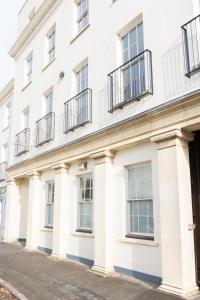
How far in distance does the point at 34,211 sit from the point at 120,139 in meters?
6.49

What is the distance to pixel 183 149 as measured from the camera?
21.3ft

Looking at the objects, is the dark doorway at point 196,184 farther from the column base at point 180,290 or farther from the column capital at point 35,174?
the column capital at point 35,174

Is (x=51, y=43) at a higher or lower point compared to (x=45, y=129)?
higher

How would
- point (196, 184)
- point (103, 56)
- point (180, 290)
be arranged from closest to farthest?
point (180, 290) < point (196, 184) < point (103, 56)

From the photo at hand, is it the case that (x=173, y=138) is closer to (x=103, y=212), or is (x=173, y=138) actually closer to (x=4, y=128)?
(x=103, y=212)

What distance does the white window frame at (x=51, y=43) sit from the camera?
13305mm

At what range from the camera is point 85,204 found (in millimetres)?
9820

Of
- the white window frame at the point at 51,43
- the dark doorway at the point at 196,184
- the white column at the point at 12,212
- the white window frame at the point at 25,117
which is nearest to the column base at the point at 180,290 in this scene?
the dark doorway at the point at 196,184

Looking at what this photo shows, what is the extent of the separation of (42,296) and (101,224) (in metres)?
2.48

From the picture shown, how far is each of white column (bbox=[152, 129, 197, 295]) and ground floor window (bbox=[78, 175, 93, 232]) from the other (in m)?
3.59

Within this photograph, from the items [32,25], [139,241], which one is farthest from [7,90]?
[139,241]

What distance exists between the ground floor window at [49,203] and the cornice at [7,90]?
913 cm

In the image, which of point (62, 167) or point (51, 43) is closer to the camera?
point (62, 167)

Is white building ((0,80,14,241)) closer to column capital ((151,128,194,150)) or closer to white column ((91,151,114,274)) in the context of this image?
white column ((91,151,114,274))
